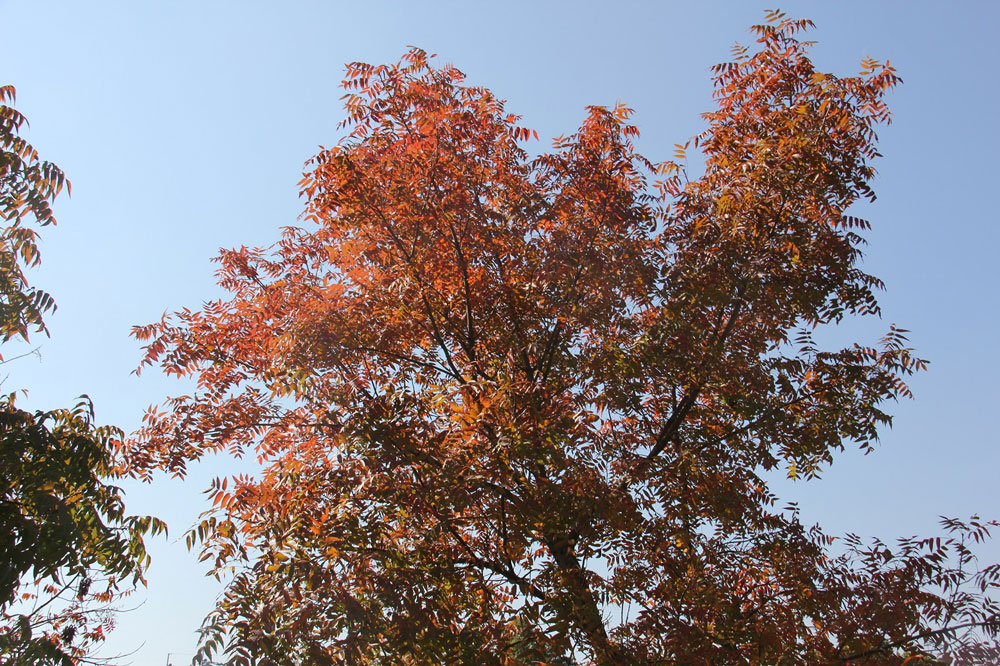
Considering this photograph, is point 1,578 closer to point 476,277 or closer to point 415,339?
point 415,339

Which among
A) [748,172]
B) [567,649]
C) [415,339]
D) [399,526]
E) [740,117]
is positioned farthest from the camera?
[740,117]

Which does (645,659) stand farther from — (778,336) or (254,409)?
(254,409)

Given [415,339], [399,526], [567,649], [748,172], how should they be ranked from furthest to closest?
[415,339], [748,172], [399,526], [567,649]

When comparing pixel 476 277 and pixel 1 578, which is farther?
pixel 476 277

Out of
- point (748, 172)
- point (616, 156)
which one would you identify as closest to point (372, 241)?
point (616, 156)

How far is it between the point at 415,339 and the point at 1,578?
17.1 ft

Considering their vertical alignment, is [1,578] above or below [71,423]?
below

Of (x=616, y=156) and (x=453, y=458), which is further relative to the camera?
(x=616, y=156)

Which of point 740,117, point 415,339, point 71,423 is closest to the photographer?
point 71,423

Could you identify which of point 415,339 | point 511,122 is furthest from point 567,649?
point 511,122

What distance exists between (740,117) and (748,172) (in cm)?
188

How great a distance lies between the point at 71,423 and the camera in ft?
25.6

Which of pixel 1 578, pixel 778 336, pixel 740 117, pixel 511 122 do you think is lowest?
pixel 1 578

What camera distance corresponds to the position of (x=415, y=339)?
9242 mm
